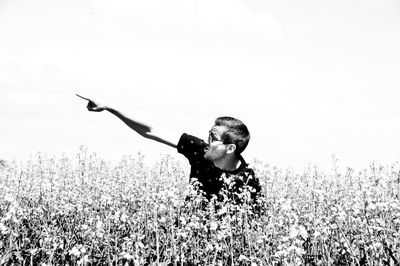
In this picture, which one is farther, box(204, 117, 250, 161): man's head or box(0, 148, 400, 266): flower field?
box(204, 117, 250, 161): man's head

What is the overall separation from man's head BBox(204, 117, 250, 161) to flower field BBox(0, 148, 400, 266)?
329mm

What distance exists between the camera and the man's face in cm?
343

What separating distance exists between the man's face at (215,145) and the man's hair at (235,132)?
1.5 inches

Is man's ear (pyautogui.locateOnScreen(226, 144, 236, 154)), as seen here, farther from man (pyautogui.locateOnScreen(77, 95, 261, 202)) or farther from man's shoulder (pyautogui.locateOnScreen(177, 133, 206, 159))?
man's shoulder (pyautogui.locateOnScreen(177, 133, 206, 159))

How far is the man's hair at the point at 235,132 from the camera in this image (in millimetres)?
3443

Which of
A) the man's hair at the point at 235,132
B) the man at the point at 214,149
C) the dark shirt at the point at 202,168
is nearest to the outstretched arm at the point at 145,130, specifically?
the man at the point at 214,149

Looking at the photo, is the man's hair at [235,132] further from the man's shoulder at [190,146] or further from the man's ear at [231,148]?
the man's shoulder at [190,146]

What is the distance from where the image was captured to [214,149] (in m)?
3.44

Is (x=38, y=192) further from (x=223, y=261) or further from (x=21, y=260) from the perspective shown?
(x=223, y=261)

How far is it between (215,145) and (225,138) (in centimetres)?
11

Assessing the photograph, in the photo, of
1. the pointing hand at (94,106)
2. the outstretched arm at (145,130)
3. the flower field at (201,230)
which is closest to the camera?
the flower field at (201,230)

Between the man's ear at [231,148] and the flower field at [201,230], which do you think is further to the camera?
the man's ear at [231,148]

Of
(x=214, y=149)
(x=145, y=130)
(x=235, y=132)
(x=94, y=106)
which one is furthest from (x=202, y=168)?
(x=94, y=106)

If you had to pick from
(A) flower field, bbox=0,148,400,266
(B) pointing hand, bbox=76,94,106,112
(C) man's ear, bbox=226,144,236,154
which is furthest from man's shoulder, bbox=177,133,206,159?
(B) pointing hand, bbox=76,94,106,112
